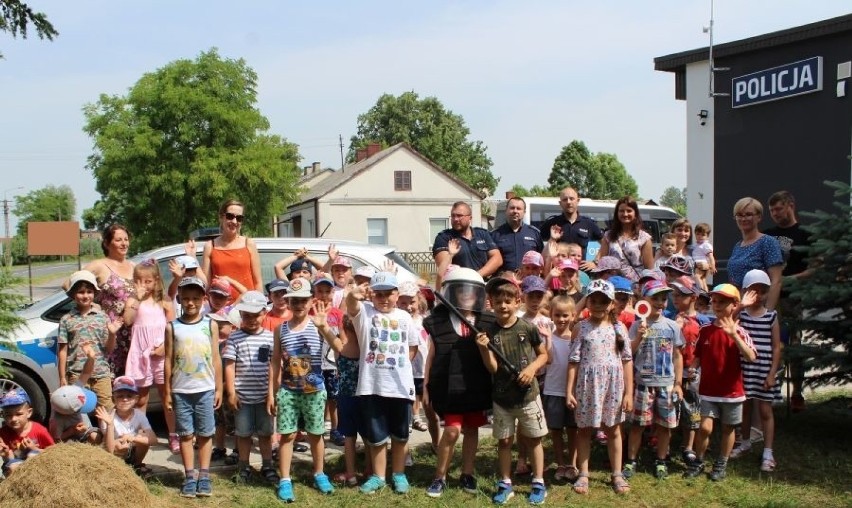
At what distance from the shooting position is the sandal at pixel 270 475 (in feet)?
18.2

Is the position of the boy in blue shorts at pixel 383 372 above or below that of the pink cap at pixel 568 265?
below

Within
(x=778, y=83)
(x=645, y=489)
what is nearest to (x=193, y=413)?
(x=645, y=489)

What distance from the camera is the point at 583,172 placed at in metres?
67.6

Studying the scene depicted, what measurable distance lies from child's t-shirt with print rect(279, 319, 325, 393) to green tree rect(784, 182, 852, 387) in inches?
145

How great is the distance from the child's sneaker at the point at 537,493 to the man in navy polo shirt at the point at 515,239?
246cm

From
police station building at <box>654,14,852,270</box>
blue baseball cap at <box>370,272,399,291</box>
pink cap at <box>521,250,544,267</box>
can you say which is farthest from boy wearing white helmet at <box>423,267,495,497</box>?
police station building at <box>654,14,852,270</box>

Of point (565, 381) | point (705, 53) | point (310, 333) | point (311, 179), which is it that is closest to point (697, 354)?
point (565, 381)

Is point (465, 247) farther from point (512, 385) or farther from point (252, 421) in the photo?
point (252, 421)

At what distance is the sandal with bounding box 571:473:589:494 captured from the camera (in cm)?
546

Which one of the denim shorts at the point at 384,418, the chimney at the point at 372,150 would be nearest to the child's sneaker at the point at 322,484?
the denim shorts at the point at 384,418

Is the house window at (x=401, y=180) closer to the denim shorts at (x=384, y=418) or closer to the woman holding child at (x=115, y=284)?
the woman holding child at (x=115, y=284)

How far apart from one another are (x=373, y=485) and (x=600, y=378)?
1.76 meters

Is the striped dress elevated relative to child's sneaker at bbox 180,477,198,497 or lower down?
elevated

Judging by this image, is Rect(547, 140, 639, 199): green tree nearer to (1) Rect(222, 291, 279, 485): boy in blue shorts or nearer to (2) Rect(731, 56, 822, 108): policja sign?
(2) Rect(731, 56, 822, 108): policja sign
